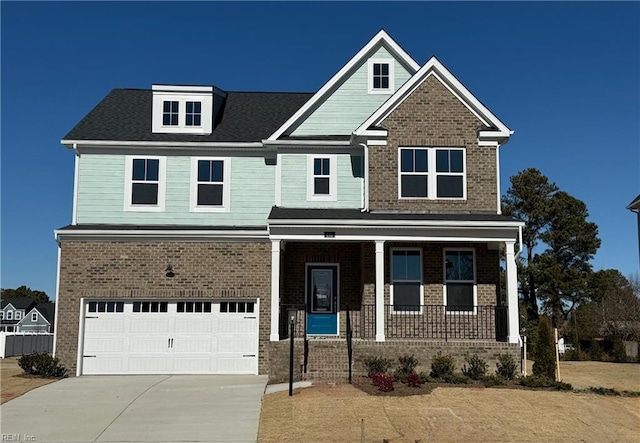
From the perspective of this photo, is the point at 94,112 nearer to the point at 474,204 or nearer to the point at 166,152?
the point at 166,152

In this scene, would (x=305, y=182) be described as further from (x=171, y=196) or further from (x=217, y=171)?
(x=171, y=196)

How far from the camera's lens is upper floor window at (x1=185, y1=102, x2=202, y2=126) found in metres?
21.1

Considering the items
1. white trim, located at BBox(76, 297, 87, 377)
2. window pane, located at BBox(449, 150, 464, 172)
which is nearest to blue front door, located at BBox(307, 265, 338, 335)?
window pane, located at BBox(449, 150, 464, 172)

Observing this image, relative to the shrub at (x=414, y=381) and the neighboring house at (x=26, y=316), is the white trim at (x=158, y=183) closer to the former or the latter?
the shrub at (x=414, y=381)

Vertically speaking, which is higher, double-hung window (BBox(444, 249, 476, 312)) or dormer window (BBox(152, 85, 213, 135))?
dormer window (BBox(152, 85, 213, 135))

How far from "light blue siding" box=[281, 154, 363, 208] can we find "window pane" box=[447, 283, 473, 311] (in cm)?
379

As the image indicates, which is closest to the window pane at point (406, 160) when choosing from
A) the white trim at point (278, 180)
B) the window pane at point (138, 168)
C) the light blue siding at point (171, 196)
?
the white trim at point (278, 180)

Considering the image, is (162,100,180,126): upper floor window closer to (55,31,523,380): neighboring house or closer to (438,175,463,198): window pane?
(55,31,523,380): neighboring house

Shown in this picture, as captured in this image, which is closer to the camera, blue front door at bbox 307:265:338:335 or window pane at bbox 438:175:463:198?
window pane at bbox 438:175:463:198

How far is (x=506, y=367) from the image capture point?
53.1 feet

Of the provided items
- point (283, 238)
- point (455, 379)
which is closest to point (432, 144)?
point (283, 238)

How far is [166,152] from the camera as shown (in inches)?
789

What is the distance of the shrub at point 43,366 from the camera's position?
18.1 m

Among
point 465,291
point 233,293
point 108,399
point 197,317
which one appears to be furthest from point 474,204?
point 108,399
